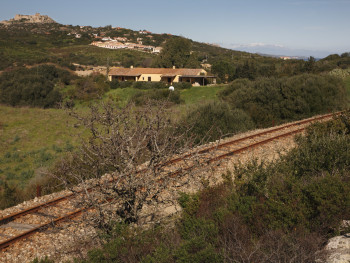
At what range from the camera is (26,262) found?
19.8 feet

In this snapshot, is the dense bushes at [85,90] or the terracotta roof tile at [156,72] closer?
the dense bushes at [85,90]

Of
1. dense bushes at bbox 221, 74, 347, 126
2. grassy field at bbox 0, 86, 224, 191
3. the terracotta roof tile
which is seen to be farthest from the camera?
the terracotta roof tile

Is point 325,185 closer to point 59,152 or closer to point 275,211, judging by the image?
point 275,211

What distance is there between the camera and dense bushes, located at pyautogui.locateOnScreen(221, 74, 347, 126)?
2398 cm

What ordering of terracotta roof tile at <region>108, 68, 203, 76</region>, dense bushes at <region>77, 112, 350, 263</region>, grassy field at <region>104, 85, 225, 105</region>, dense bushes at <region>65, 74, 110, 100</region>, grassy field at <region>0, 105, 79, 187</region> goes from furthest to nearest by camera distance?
terracotta roof tile at <region>108, 68, 203, 76</region>
dense bushes at <region>65, 74, 110, 100</region>
grassy field at <region>104, 85, 225, 105</region>
grassy field at <region>0, 105, 79, 187</region>
dense bushes at <region>77, 112, 350, 263</region>

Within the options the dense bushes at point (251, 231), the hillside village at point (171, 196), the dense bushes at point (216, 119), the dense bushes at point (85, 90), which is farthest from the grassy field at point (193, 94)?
the dense bushes at point (251, 231)

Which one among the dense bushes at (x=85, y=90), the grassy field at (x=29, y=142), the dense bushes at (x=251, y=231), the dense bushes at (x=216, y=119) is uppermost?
the dense bushes at (x=251, y=231)

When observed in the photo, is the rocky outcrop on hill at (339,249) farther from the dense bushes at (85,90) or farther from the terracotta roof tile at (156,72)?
the terracotta roof tile at (156,72)

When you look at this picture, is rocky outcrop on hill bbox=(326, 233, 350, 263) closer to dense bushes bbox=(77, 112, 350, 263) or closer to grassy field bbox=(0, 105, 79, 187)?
dense bushes bbox=(77, 112, 350, 263)

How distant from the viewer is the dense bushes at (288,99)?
23984mm

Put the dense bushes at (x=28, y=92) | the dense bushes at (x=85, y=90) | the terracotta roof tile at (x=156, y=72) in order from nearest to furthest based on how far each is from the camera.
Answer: the dense bushes at (x=28, y=92) → the dense bushes at (x=85, y=90) → the terracotta roof tile at (x=156, y=72)

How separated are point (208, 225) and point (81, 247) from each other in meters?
2.59

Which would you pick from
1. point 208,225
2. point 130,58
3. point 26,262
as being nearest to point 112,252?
point 208,225

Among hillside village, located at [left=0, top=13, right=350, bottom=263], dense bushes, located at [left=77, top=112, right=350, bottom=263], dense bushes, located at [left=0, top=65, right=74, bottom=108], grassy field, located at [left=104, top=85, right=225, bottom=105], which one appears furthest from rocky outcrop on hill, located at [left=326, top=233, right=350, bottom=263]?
dense bushes, located at [left=0, top=65, right=74, bottom=108]
